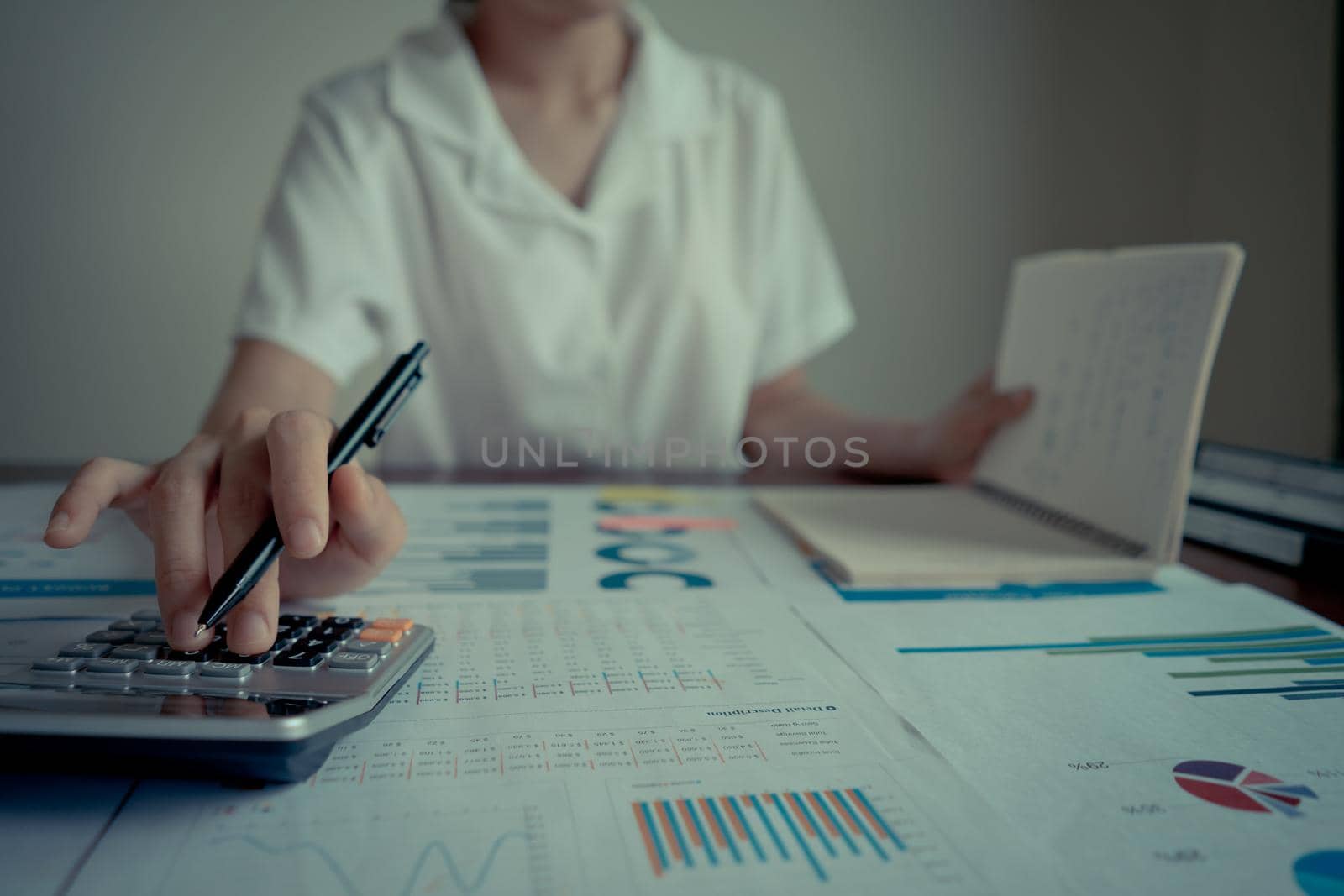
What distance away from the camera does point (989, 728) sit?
31cm

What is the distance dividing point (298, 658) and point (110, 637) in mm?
72

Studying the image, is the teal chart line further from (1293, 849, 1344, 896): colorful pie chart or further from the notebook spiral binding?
the notebook spiral binding

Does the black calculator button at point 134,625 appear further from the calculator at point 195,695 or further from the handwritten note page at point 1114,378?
the handwritten note page at point 1114,378

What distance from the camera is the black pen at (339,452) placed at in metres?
0.32

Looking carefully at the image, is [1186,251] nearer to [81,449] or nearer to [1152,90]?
[1152,90]

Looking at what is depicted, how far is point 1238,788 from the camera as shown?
0.90 ft

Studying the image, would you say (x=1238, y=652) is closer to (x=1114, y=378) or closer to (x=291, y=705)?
(x=1114, y=378)

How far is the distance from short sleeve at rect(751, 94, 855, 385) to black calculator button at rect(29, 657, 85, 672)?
2.87ft

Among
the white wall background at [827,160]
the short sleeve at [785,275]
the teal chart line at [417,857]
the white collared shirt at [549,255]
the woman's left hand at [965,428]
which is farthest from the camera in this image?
the white wall background at [827,160]

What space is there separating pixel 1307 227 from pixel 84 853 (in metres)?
1.69

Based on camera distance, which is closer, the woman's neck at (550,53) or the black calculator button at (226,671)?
the black calculator button at (226,671)

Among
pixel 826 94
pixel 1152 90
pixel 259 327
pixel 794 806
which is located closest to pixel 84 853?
pixel 794 806

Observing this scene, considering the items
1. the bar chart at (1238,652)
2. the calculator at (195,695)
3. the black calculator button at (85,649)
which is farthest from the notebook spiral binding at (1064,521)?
the black calculator button at (85,649)

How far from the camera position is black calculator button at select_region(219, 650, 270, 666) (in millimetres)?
306
